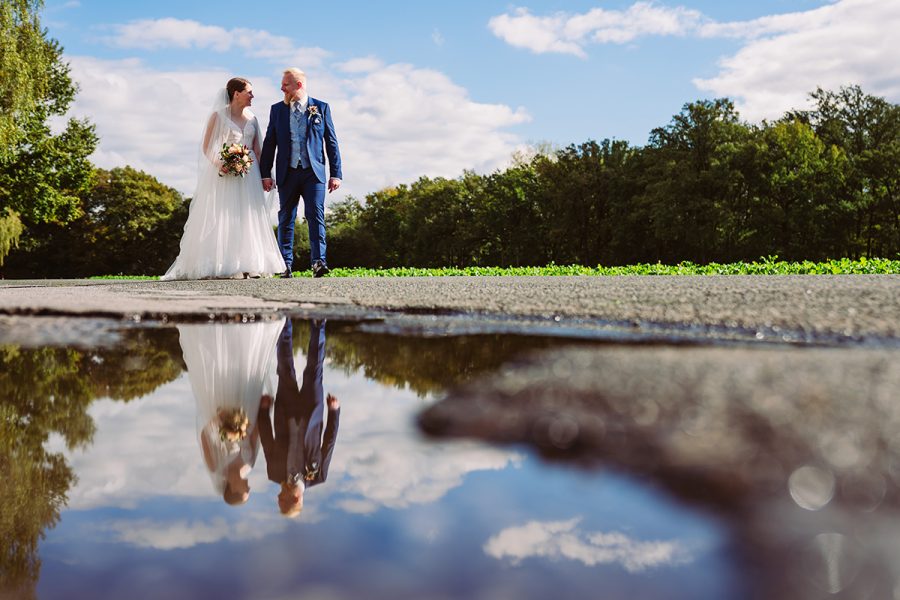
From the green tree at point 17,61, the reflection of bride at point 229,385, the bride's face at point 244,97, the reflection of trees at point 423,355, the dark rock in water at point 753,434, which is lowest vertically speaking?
the reflection of bride at point 229,385

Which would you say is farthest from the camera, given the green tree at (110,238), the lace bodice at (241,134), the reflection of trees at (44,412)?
the green tree at (110,238)

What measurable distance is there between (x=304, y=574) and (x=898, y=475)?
0.92 m

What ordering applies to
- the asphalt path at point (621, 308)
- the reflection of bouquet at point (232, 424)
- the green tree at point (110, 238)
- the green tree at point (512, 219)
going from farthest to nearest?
1. the green tree at point (512, 219)
2. the green tree at point (110, 238)
3. the asphalt path at point (621, 308)
4. the reflection of bouquet at point (232, 424)

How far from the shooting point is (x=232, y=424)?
5.36ft

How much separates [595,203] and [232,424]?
54.2 m

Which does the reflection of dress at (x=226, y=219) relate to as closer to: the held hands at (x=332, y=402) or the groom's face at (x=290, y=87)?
the groom's face at (x=290, y=87)

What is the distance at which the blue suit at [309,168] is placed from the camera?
36.1ft

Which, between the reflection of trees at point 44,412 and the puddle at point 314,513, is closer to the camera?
the puddle at point 314,513

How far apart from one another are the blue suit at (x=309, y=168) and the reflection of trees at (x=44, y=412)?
7.86m

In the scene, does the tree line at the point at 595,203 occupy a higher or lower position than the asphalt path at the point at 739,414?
higher

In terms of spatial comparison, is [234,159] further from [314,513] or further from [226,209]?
[314,513]

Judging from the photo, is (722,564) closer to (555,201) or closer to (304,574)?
(304,574)

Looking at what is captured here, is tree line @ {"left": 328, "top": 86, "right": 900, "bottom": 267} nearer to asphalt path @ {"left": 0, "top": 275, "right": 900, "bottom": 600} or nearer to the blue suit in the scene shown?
the blue suit

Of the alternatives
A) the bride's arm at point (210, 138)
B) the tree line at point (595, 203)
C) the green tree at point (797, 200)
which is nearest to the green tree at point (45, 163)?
the tree line at point (595, 203)
